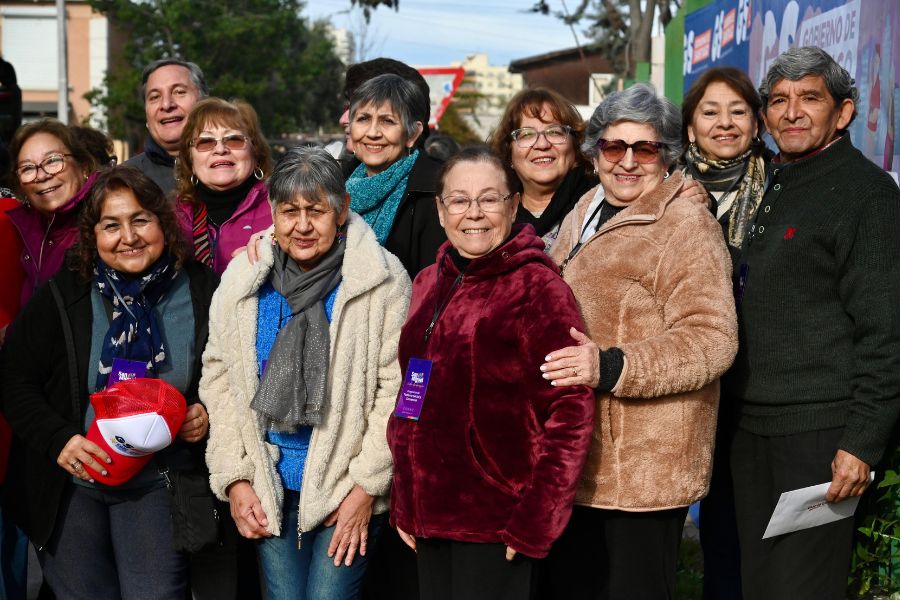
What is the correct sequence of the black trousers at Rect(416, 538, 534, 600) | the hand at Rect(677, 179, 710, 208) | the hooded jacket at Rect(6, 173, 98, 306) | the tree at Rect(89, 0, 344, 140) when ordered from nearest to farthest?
the black trousers at Rect(416, 538, 534, 600), the hand at Rect(677, 179, 710, 208), the hooded jacket at Rect(6, 173, 98, 306), the tree at Rect(89, 0, 344, 140)

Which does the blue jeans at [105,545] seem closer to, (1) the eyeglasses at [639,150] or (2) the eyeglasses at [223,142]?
(2) the eyeglasses at [223,142]

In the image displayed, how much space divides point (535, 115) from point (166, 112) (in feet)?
6.68

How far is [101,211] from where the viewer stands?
3.84 meters

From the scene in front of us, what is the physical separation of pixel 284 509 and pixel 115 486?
2.08ft

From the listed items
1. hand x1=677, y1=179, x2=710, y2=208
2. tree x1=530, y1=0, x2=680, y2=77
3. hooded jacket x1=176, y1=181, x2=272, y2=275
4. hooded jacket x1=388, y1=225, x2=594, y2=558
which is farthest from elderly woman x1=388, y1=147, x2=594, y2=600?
tree x1=530, y1=0, x2=680, y2=77

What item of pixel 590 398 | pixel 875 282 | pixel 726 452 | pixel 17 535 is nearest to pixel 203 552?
pixel 17 535

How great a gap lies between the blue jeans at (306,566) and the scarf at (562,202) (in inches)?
52.9

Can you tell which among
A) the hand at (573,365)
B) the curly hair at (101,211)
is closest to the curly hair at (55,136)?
the curly hair at (101,211)

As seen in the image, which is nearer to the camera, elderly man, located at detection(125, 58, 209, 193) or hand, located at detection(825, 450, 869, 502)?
hand, located at detection(825, 450, 869, 502)

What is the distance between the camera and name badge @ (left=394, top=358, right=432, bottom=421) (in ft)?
10.5

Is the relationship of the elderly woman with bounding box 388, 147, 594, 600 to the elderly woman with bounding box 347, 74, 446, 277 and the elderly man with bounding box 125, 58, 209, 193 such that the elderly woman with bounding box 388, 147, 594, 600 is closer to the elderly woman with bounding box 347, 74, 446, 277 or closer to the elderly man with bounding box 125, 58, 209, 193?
the elderly woman with bounding box 347, 74, 446, 277

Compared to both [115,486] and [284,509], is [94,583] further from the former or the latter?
[284,509]

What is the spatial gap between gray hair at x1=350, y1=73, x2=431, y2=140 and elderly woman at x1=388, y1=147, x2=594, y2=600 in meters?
1.15

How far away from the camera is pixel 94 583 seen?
12.4 feet
